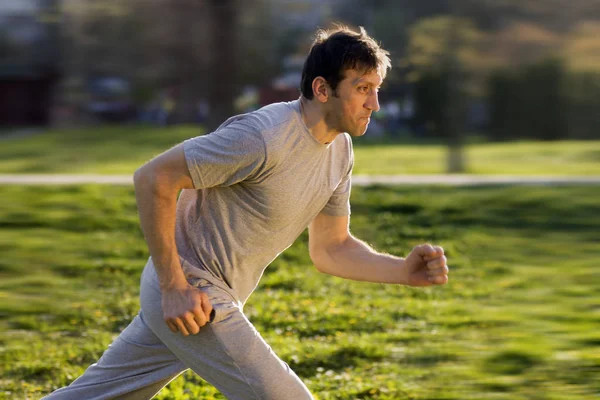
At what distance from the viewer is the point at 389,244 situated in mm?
11516

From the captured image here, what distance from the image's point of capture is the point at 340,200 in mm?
4070

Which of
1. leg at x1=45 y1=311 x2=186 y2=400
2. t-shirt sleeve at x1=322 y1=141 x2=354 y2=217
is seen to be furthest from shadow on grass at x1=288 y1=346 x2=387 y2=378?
leg at x1=45 y1=311 x2=186 y2=400

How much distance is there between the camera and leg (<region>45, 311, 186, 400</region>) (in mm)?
3719

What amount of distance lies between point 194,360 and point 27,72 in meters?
40.3

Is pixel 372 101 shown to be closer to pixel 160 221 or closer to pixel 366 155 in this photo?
pixel 160 221

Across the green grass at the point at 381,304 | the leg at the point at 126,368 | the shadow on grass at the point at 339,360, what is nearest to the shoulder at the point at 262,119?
the leg at the point at 126,368

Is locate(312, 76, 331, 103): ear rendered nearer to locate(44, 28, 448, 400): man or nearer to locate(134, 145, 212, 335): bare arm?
locate(44, 28, 448, 400): man

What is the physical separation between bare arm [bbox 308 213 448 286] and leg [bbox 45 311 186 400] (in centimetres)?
81

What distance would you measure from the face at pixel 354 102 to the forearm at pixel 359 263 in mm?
659

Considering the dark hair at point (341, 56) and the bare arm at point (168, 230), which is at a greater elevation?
the dark hair at point (341, 56)

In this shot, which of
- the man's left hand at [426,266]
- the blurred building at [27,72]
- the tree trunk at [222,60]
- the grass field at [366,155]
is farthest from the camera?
the blurred building at [27,72]

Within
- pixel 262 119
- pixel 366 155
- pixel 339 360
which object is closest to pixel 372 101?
pixel 262 119

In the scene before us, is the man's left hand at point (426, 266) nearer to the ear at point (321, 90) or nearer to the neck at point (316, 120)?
the neck at point (316, 120)

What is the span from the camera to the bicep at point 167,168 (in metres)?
3.41
